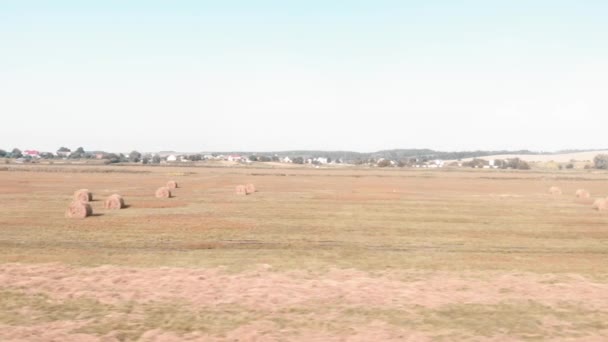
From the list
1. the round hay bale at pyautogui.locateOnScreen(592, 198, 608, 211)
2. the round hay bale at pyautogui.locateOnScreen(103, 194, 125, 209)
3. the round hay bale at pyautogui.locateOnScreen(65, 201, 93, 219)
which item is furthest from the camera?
the round hay bale at pyautogui.locateOnScreen(592, 198, 608, 211)

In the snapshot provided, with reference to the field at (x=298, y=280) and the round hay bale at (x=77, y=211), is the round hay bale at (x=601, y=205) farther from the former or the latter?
the round hay bale at (x=77, y=211)

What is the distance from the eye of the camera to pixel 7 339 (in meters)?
10.9

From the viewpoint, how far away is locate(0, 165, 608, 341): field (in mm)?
11906

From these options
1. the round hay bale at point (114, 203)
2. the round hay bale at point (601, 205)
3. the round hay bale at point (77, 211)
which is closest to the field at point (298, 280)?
the round hay bale at point (77, 211)

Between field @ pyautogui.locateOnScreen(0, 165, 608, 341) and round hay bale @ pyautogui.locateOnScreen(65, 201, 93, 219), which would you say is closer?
field @ pyautogui.locateOnScreen(0, 165, 608, 341)

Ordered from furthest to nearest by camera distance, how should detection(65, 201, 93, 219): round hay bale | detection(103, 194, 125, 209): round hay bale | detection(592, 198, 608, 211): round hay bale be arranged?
detection(592, 198, 608, 211): round hay bale
detection(103, 194, 125, 209): round hay bale
detection(65, 201, 93, 219): round hay bale

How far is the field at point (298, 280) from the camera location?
11.9m

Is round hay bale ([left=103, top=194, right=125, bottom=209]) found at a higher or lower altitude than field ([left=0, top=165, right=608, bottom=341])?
higher

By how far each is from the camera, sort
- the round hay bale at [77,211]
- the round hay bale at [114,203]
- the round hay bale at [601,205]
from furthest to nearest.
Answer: the round hay bale at [601,205] → the round hay bale at [114,203] → the round hay bale at [77,211]

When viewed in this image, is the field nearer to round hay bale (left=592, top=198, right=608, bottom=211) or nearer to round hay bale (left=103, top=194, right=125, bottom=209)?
round hay bale (left=103, top=194, right=125, bottom=209)

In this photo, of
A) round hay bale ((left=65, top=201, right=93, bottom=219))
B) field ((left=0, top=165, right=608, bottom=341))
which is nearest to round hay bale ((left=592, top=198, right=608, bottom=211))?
field ((left=0, top=165, right=608, bottom=341))

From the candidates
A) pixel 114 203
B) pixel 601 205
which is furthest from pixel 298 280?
pixel 601 205

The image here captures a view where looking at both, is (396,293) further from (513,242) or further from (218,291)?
(513,242)

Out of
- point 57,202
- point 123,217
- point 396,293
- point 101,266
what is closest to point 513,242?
point 396,293
